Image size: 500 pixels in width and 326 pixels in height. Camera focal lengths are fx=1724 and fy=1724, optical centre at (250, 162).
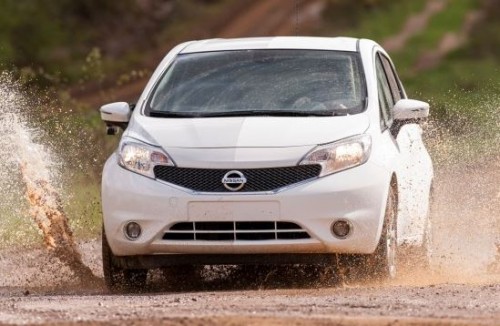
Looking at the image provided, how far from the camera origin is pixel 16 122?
501 inches

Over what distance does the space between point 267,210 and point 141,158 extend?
882 millimetres

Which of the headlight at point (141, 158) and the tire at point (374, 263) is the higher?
the headlight at point (141, 158)

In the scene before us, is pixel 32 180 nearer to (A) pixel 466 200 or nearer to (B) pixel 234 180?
(B) pixel 234 180

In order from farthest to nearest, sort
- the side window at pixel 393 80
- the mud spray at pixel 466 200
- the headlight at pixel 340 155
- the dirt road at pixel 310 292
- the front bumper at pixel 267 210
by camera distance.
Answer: the side window at pixel 393 80 < the mud spray at pixel 466 200 < the headlight at pixel 340 155 < the front bumper at pixel 267 210 < the dirt road at pixel 310 292

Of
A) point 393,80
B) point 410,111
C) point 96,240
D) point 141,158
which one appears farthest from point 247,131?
point 96,240

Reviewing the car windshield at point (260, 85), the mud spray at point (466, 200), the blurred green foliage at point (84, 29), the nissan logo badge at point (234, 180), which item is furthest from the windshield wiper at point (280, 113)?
the blurred green foliage at point (84, 29)

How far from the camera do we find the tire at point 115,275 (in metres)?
10.4

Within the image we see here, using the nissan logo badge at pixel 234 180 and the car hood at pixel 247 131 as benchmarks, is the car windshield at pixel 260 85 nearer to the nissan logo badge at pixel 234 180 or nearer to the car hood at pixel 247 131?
the car hood at pixel 247 131

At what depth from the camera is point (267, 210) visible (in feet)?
32.5

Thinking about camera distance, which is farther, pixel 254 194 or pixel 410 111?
pixel 410 111

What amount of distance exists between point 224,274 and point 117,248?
153cm

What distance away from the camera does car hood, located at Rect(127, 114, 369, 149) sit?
10.2 meters

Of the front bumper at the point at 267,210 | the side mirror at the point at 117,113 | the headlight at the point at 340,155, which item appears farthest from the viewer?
the side mirror at the point at 117,113

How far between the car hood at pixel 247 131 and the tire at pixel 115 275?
2.31ft
